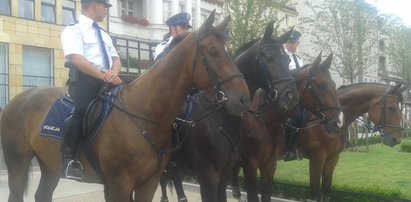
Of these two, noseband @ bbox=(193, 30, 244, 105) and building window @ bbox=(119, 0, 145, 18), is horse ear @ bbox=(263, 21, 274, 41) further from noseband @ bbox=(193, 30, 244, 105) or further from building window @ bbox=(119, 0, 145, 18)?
building window @ bbox=(119, 0, 145, 18)

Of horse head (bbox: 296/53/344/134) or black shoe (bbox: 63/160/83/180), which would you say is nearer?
black shoe (bbox: 63/160/83/180)

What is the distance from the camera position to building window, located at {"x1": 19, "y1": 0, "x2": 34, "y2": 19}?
2413 centimetres

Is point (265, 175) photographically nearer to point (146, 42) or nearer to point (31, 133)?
point (31, 133)

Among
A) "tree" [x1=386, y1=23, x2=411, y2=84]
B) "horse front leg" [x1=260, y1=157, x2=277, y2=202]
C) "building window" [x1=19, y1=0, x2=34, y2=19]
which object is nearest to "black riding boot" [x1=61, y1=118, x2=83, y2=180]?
"horse front leg" [x1=260, y1=157, x2=277, y2=202]

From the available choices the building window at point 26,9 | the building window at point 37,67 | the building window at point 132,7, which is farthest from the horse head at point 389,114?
the building window at point 132,7

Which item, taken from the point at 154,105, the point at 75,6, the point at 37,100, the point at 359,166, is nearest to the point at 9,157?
the point at 37,100

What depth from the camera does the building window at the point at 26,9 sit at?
24127mm

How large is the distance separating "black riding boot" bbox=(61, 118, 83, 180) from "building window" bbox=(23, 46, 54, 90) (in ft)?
69.6

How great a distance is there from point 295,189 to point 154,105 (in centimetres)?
505

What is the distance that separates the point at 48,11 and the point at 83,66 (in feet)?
74.8

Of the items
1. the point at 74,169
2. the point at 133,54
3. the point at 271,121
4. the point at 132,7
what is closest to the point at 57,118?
the point at 74,169

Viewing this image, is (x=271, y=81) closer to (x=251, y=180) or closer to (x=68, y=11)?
(x=251, y=180)

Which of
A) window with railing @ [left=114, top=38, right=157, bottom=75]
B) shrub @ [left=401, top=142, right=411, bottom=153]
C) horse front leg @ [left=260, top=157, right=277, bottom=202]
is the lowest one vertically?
shrub @ [left=401, top=142, right=411, bottom=153]

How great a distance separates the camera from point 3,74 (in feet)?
76.4
